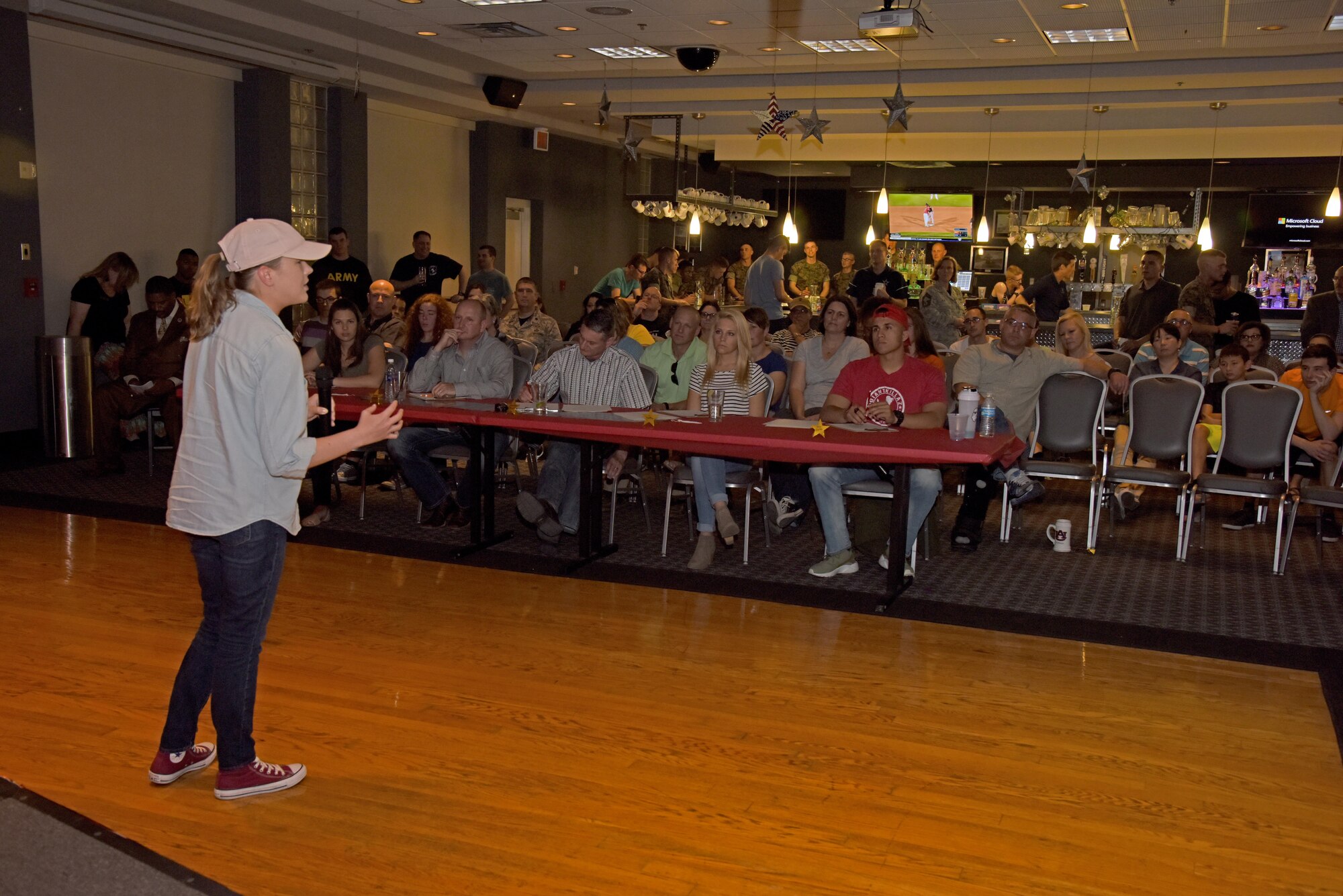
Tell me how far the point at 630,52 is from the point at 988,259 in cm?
812

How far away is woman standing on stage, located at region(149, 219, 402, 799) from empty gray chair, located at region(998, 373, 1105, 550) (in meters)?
4.44

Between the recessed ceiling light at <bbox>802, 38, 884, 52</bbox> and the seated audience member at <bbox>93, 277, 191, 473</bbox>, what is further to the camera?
the recessed ceiling light at <bbox>802, 38, 884, 52</bbox>

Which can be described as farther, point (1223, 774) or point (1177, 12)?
point (1177, 12)

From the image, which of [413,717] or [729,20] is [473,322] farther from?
[729,20]

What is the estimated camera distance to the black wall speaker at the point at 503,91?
12.2 meters

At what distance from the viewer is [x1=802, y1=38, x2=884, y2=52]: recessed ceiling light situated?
9.90 meters

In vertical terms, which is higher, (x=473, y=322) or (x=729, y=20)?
(x=729, y=20)

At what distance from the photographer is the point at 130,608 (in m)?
4.97

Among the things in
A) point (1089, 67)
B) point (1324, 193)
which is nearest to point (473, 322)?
point (1089, 67)

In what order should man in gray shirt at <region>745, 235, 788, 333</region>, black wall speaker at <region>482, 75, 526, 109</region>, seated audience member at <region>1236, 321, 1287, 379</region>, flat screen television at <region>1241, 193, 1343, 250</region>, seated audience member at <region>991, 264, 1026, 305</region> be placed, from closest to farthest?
seated audience member at <region>1236, 321, 1287, 379</region> → man in gray shirt at <region>745, 235, 788, 333</region> → black wall speaker at <region>482, 75, 526, 109</region> → seated audience member at <region>991, 264, 1026, 305</region> → flat screen television at <region>1241, 193, 1343, 250</region>

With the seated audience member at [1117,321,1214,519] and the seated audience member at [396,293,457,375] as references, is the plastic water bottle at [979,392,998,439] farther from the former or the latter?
the seated audience member at [396,293,457,375]

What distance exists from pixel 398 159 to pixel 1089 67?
299 inches

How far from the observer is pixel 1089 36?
920cm

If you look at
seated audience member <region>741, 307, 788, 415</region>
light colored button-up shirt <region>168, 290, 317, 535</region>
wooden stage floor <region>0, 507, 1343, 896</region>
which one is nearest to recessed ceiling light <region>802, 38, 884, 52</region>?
seated audience member <region>741, 307, 788, 415</region>
